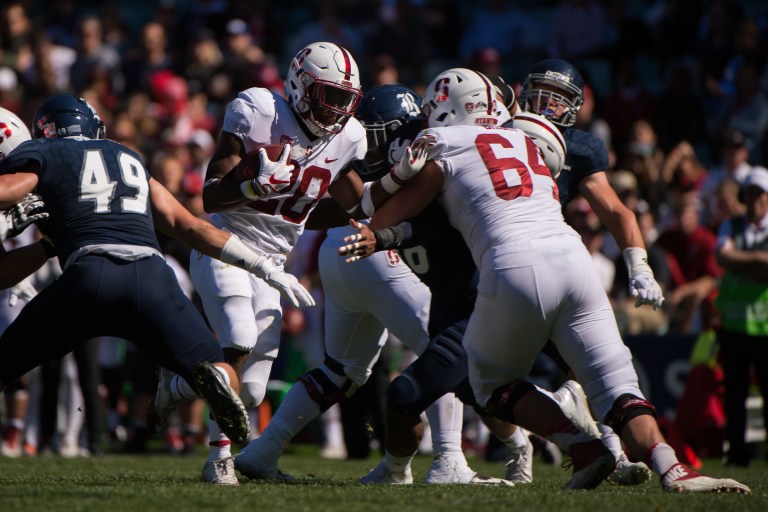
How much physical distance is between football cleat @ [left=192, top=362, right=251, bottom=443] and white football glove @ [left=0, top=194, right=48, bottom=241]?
89cm

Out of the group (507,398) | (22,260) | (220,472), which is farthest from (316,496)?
(22,260)

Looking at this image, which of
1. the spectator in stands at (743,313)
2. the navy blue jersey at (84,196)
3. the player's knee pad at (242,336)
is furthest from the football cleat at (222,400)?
the spectator in stands at (743,313)

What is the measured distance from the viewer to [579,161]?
5.89m

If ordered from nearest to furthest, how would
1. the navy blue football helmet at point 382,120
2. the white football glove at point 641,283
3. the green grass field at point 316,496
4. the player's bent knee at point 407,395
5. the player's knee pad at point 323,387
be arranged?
the green grass field at point 316,496 < the player's bent knee at point 407,395 < the white football glove at point 641,283 < the player's knee pad at point 323,387 < the navy blue football helmet at point 382,120

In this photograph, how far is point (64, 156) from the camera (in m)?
4.76

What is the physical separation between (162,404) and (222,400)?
3.17ft

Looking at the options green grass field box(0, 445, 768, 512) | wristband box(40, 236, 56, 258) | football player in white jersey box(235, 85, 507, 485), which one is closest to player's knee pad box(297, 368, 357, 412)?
football player in white jersey box(235, 85, 507, 485)

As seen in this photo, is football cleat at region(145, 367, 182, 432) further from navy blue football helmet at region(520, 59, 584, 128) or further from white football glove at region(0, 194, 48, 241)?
navy blue football helmet at region(520, 59, 584, 128)

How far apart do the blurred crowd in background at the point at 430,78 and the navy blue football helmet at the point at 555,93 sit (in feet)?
11.0

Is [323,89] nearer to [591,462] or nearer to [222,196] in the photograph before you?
[222,196]

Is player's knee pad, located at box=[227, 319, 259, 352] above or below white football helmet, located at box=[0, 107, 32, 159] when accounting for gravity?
below

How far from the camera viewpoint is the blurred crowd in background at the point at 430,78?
32.0 feet

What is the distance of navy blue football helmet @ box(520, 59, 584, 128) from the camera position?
605cm

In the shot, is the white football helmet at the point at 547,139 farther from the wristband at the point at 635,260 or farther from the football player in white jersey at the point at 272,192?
the football player in white jersey at the point at 272,192
